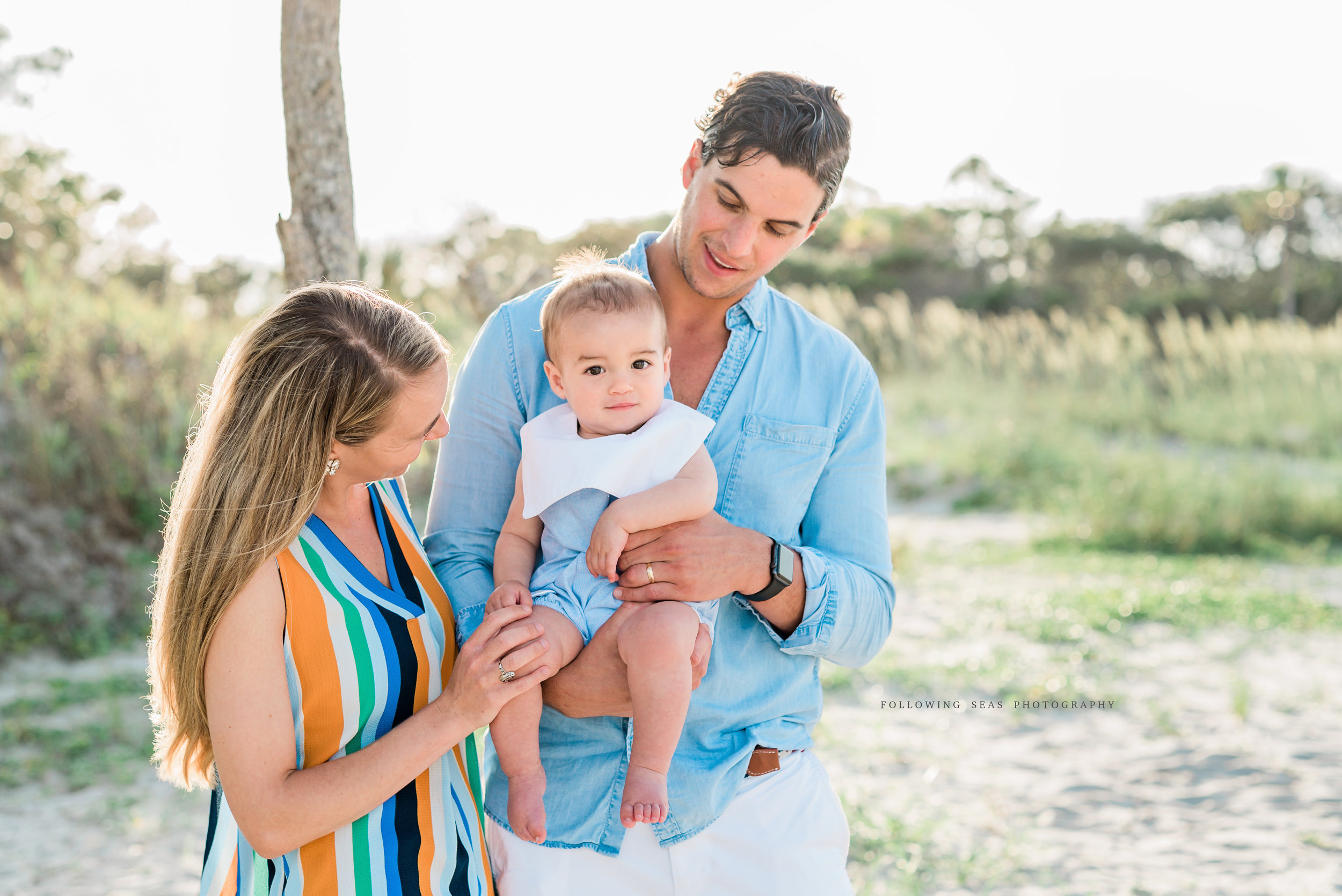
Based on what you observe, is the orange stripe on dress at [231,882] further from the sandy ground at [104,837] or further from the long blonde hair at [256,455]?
the sandy ground at [104,837]

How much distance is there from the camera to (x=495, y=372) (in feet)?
6.40

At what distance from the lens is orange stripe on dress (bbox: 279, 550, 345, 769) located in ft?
4.92

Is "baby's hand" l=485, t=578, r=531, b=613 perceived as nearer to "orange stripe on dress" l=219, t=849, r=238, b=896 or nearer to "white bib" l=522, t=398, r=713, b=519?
"white bib" l=522, t=398, r=713, b=519

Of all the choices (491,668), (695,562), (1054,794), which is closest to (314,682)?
(491,668)

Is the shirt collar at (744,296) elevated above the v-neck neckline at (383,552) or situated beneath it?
elevated above

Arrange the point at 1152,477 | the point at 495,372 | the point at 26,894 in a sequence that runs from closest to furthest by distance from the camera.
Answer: the point at 495,372 < the point at 26,894 < the point at 1152,477

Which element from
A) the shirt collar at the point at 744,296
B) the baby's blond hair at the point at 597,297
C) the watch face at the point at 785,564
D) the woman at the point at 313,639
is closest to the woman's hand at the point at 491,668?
the woman at the point at 313,639

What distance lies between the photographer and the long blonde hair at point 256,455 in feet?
4.84

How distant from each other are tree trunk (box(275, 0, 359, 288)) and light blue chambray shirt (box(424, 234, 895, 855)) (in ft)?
1.97

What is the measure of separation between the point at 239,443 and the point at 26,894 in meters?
2.81

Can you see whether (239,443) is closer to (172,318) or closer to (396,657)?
(396,657)

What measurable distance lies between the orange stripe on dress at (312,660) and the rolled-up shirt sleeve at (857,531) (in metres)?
0.81

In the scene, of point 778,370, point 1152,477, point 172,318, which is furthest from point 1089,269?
point 778,370

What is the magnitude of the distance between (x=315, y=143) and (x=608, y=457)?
3.67ft
